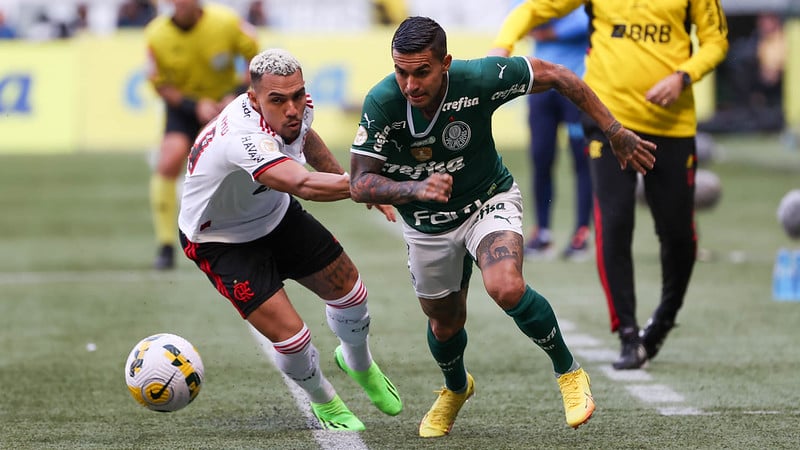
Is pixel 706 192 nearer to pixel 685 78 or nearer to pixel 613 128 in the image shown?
pixel 685 78

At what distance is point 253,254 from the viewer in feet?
22.3

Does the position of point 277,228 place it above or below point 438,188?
below

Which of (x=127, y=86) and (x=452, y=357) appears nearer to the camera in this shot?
(x=452, y=357)

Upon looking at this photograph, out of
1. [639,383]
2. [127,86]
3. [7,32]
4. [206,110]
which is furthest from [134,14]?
[639,383]

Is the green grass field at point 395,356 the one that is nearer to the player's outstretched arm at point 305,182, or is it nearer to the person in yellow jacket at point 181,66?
the person in yellow jacket at point 181,66

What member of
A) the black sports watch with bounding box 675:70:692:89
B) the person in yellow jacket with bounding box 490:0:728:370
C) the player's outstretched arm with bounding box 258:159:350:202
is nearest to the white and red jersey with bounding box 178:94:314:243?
the player's outstretched arm with bounding box 258:159:350:202

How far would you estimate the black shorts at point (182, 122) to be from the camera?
41.1 ft

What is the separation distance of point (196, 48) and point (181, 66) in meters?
0.20

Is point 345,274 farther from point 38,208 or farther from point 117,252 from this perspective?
point 38,208

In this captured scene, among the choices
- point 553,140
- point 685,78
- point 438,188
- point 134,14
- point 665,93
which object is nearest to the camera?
point 438,188

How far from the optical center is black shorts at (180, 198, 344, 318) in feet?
21.7

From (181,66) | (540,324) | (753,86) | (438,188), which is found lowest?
(753,86)

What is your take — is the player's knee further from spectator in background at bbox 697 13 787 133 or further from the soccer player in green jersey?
spectator in background at bbox 697 13 787 133

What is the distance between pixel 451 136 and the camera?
6.28 metres
